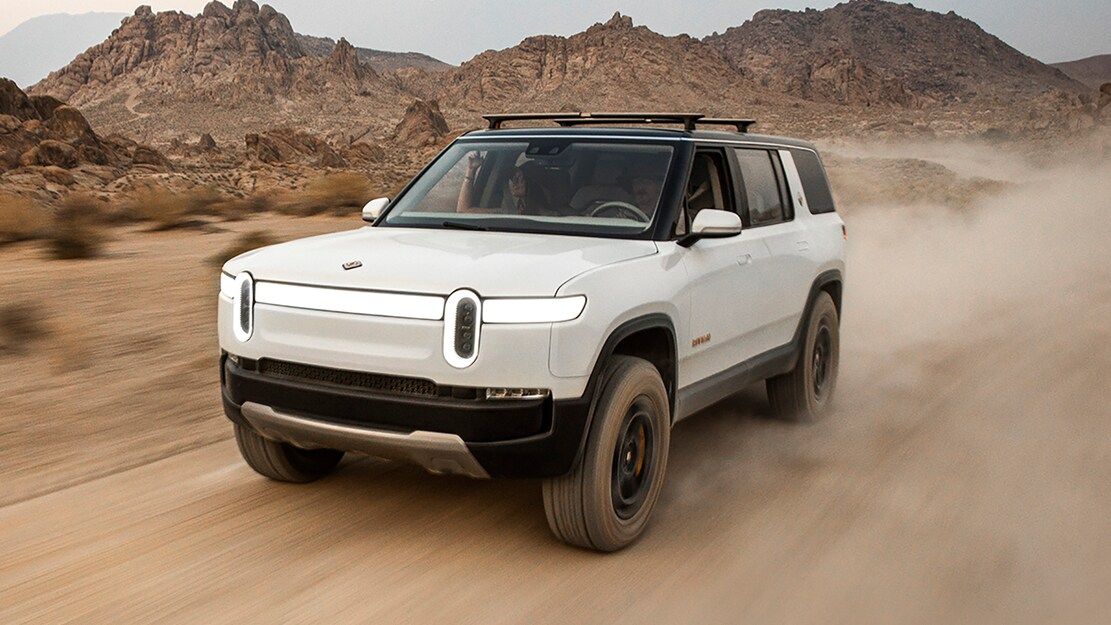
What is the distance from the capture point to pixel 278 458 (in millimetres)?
5355

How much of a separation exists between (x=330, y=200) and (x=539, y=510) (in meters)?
13.7

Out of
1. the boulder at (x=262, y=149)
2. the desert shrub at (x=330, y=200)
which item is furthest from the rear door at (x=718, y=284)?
the boulder at (x=262, y=149)

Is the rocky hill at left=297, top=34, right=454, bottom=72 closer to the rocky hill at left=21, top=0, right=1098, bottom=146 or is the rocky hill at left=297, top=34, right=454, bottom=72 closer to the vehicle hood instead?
the rocky hill at left=21, top=0, right=1098, bottom=146

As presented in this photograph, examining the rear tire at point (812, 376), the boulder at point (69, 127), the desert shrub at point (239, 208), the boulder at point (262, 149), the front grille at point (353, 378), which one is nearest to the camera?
the front grille at point (353, 378)

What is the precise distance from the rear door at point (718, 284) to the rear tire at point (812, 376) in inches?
35.5

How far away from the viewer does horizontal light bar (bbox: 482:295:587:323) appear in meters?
4.25

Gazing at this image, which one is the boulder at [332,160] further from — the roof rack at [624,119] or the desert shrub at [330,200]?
the roof rack at [624,119]

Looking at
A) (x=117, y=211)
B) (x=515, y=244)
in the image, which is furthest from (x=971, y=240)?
(x=515, y=244)

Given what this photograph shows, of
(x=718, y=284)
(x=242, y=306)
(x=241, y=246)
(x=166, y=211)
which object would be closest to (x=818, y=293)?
(x=718, y=284)

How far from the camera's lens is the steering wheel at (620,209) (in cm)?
540

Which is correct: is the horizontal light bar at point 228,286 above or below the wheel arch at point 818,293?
above

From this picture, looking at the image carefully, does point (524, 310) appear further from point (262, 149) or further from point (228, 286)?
point (262, 149)

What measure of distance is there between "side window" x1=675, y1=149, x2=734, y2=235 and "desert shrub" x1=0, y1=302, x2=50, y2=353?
468cm

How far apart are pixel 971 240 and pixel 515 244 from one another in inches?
684
